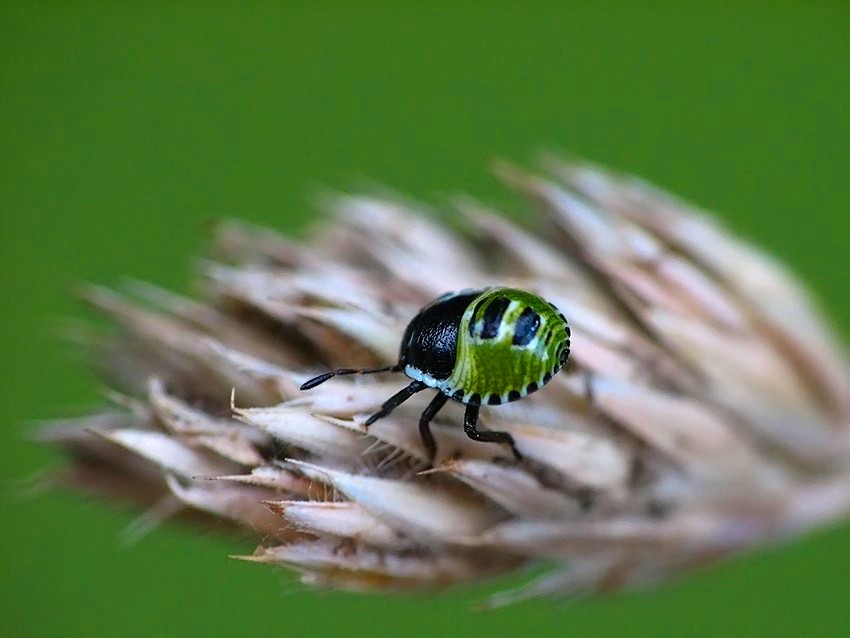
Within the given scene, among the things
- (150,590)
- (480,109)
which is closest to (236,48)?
(480,109)

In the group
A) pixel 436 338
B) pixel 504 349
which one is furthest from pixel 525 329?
pixel 436 338

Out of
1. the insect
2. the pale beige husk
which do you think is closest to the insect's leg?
the pale beige husk

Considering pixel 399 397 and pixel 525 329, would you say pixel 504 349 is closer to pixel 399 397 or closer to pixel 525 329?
pixel 525 329

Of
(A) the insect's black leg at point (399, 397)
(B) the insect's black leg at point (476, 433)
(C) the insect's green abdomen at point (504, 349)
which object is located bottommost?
(B) the insect's black leg at point (476, 433)

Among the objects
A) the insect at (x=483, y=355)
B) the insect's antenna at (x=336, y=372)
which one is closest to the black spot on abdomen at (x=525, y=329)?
the insect at (x=483, y=355)

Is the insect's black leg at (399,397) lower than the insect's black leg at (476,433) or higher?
higher

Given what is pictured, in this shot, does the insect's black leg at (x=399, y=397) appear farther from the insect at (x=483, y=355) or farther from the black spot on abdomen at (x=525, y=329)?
the black spot on abdomen at (x=525, y=329)

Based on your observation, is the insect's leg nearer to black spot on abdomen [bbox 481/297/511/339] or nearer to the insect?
the insect
